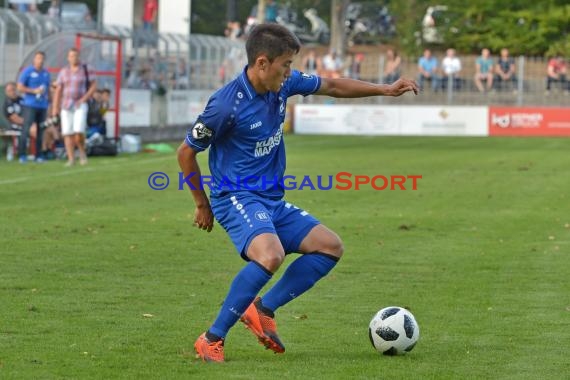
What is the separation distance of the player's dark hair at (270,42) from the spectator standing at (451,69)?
34.1 meters

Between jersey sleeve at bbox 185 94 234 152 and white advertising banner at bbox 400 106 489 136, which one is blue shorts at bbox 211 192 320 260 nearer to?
jersey sleeve at bbox 185 94 234 152

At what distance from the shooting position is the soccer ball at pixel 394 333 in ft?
24.0

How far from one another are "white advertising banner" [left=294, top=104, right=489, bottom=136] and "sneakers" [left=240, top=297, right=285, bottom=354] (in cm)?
3180

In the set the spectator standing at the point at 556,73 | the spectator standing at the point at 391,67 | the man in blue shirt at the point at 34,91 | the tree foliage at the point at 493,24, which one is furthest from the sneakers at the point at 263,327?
the tree foliage at the point at 493,24

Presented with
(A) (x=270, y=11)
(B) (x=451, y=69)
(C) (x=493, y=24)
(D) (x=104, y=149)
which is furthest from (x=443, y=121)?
(C) (x=493, y=24)

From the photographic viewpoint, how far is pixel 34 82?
23625mm

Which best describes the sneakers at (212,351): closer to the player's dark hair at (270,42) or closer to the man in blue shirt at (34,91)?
the player's dark hair at (270,42)

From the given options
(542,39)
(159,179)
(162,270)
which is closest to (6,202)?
(159,179)

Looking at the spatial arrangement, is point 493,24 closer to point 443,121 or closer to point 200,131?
point 443,121

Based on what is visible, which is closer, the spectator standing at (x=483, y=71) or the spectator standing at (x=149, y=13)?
the spectator standing at (x=483, y=71)

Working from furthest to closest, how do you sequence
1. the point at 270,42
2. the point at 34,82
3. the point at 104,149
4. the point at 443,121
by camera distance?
the point at 443,121 < the point at 104,149 < the point at 34,82 < the point at 270,42

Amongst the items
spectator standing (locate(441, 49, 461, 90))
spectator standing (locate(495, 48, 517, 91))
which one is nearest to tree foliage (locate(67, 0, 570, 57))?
spectator standing (locate(495, 48, 517, 91))

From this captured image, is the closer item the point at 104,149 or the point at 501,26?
the point at 104,149

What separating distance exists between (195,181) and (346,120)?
32.2 metres
